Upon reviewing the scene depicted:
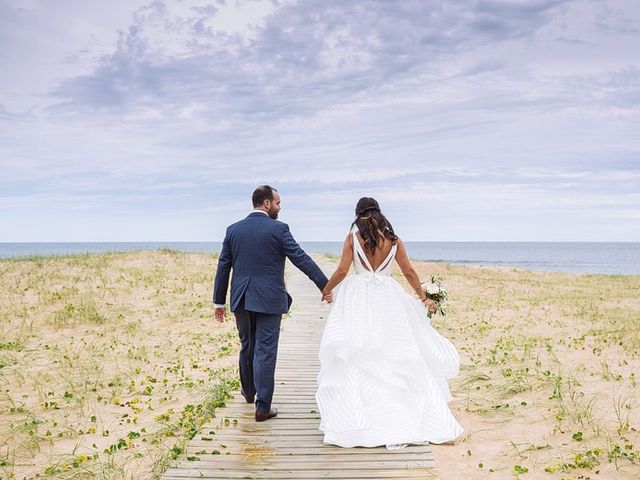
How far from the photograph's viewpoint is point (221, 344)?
1298 centimetres

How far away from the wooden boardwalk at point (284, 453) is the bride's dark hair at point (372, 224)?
6.87ft

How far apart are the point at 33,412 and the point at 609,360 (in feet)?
31.9

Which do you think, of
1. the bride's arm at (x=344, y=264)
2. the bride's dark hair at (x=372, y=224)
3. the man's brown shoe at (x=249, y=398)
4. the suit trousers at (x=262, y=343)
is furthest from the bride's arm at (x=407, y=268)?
the man's brown shoe at (x=249, y=398)

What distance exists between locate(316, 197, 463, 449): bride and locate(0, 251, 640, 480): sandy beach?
52cm

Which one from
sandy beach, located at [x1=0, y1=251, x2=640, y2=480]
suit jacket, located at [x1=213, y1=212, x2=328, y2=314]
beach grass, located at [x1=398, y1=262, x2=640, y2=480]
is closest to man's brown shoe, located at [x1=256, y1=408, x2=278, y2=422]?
sandy beach, located at [x1=0, y1=251, x2=640, y2=480]

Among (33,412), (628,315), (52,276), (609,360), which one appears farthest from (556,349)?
(52,276)

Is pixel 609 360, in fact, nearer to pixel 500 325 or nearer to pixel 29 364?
pixel 500 325

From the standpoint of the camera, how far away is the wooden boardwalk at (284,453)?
207 inches

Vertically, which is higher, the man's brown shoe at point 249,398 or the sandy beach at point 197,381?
the man's brown shoe at point 249,398

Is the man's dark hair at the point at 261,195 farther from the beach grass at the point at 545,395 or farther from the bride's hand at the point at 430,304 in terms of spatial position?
the beach grass at the point at 545,395

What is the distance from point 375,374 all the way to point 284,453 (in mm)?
1217

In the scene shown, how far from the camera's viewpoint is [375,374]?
20.1ft

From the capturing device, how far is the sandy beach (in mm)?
6055

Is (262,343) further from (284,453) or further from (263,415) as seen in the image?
(284,453)
